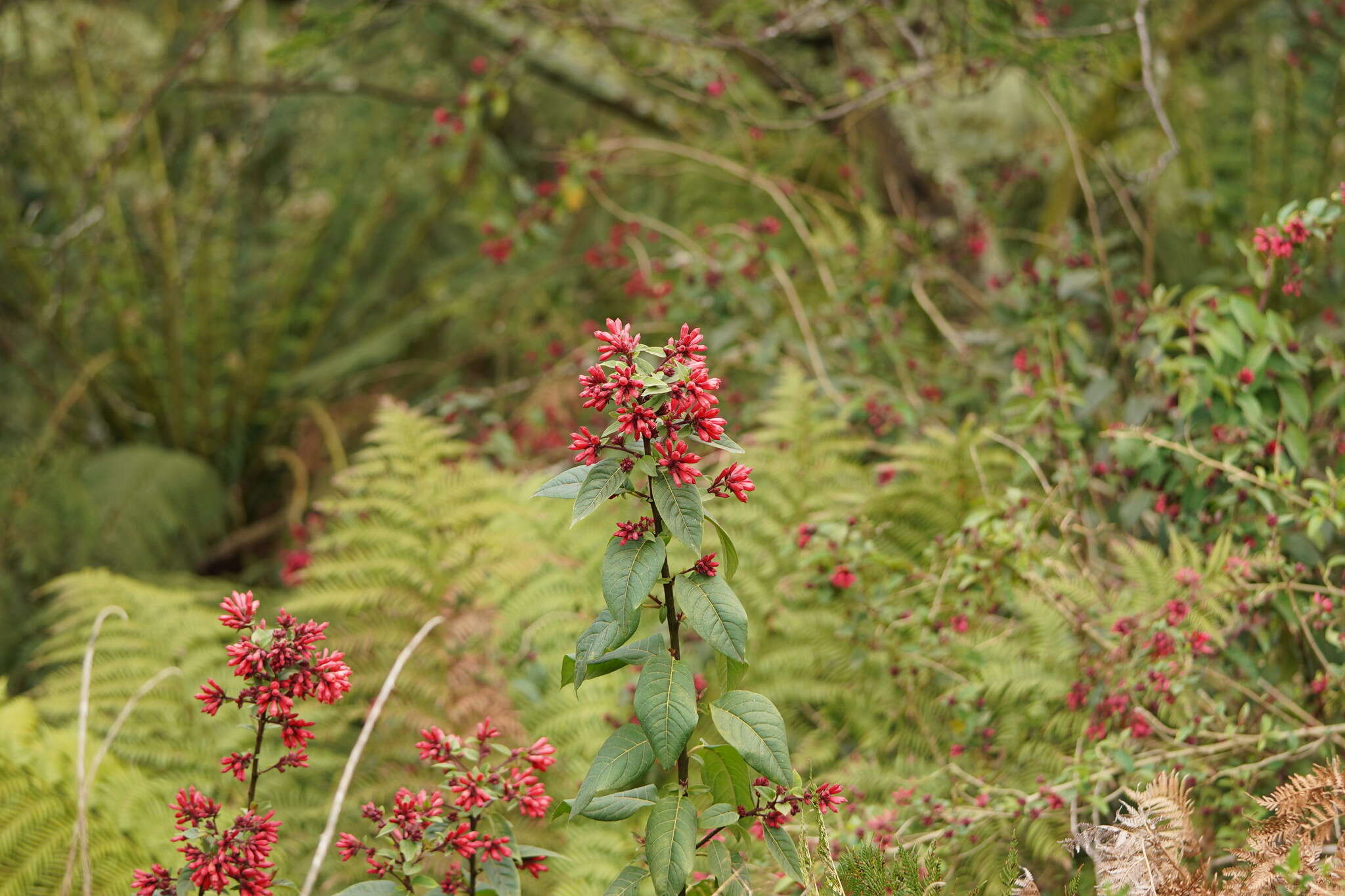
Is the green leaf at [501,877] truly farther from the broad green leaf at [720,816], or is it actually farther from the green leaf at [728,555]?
the green leaf at [728,555]

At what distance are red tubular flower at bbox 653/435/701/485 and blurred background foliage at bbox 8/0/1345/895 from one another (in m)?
0.62

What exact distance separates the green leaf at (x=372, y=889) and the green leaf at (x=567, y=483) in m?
0.35

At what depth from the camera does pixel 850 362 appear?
241 cm

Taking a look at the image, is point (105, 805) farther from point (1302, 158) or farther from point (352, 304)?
point (1302, 158)

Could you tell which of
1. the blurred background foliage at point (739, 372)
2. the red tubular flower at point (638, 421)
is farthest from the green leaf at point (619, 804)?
the blurred background foliage at point (739, 372)

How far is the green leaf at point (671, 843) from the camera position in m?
0.79

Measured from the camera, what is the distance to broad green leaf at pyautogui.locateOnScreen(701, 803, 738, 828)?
85cm

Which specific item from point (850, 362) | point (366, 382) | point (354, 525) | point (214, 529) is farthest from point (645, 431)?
point (366, 382)

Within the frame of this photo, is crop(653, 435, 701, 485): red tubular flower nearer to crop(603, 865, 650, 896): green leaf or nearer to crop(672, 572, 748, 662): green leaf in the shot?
crop(672, 572, 748, 662): green leaf

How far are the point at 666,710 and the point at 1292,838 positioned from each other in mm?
580

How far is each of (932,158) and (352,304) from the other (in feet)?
6.96

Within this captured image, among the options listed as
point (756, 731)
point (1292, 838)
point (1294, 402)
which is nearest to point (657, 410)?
point (756, 731)

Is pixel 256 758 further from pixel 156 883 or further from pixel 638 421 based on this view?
pixel 638 421

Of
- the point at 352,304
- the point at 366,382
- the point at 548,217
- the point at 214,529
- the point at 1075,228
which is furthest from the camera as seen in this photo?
the point at 352,304
